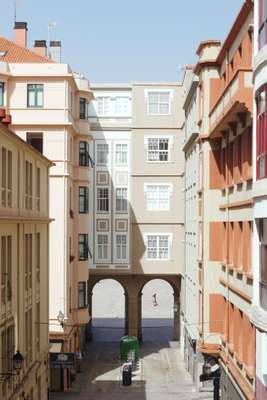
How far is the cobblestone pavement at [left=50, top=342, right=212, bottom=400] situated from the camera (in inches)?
1522

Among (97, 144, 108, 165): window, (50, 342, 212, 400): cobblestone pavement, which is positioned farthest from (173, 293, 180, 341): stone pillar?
(97, 144, 108, 165): window

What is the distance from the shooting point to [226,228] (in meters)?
29.8

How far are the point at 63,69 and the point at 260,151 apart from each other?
2308 centimetres

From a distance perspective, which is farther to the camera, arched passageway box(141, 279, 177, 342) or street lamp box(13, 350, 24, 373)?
arched passageway box(141, 279, 177, 342)

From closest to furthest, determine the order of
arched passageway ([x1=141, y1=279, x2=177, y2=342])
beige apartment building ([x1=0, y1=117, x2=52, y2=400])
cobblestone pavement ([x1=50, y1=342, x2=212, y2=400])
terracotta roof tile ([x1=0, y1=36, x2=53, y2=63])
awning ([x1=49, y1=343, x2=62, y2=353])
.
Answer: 1. beige apartment building ([x1=0, y1=117, x2=52, y2=400])
2. cobblestone pavement ([x1=50, y1=342, x2=212, y2=400])
3. awning ([x1=49, y1=343, x2=62, y2=353])
4. terracotta roof tile ([x1=0, y1=36, x2=53, y2=63])
5. arched passageway ([x1=141, y1=279, x2=177, y2=342])

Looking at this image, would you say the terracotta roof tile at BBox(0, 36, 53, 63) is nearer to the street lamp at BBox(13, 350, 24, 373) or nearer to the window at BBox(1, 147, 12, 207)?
the window at BBox(1, 147, 12, 207)

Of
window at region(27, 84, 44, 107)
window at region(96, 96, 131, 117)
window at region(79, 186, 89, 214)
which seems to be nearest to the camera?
window at region(27, 84, 44, 107)

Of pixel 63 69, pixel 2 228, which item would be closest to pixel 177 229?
pixel 63 69

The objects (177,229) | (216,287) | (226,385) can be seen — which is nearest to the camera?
(226,385)

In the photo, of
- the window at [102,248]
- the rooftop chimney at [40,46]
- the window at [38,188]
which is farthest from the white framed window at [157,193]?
the window at [38,188]

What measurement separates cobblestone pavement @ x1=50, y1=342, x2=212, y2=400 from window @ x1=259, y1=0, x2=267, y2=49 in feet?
70.9

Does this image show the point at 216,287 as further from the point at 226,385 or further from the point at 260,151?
the point at 260,151

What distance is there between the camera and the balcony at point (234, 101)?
69.4 feet

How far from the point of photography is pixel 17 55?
1682 inches
